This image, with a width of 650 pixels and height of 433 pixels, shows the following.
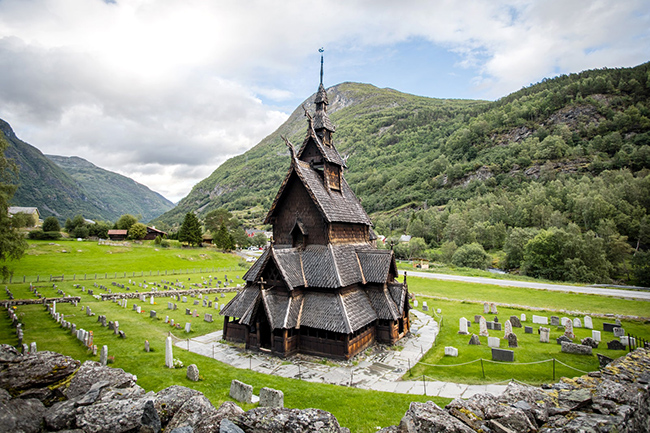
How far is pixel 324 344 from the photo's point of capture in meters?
16.5

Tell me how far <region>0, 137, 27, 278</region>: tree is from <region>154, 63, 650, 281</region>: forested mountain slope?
67995 mm

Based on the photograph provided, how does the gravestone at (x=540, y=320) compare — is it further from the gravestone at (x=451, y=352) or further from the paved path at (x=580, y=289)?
the paved path at (x=580, y=289)

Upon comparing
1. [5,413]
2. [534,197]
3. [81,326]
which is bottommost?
[81,326]

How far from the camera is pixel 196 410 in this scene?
5406 millimetres

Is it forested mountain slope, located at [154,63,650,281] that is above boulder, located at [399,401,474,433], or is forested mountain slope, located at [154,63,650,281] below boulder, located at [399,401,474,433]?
above

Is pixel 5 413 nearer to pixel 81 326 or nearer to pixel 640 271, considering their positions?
pixel 81 326

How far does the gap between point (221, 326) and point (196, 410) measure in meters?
19.9

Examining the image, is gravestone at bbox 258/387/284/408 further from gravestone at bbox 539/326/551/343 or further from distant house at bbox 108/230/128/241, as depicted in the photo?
distant house at bbox 108/230/128/241

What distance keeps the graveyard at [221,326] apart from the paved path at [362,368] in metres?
0.63

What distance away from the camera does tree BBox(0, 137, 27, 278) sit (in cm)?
2022

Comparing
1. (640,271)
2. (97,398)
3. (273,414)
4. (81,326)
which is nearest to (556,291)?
(640,271)

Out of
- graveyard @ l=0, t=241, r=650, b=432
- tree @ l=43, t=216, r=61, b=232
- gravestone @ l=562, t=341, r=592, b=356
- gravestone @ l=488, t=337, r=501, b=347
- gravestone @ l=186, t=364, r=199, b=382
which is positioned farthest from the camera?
tree @ l=43, t=216, r=61, b=232

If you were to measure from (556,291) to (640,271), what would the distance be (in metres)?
22.6

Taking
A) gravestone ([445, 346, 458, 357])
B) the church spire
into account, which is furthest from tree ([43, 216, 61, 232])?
gravestone ([445, 346, 458, 357])
